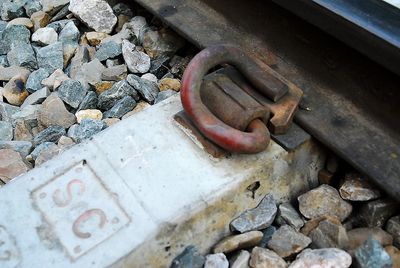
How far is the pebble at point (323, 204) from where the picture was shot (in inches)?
82.0

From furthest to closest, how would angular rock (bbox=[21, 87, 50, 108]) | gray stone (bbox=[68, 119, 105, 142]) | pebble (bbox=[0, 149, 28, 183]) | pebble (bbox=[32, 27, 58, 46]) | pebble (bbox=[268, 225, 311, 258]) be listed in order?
pebble (bbox=[32, 27, 58, 46]) → angular rock (bbox=[21, 87, 50, 108]) → gray stone (bbox=[68, 119, 105, 142]) → pebble (bbox=[0, 149, 28, 183]) → pebble (bbox=[268, 225, 311, 258])

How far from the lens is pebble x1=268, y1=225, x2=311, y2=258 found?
6.40 ft

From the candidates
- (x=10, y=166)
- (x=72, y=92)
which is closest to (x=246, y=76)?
(x=72, y=92)

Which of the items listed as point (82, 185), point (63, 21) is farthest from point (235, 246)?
point (63, 21)

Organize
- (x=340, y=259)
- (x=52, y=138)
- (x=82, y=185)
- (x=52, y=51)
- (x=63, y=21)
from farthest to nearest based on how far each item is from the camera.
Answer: (x=63, y=21) < (x=52, y=51) < (x=52, y=138) < (x=82, y=185) < (x=340, y=259)

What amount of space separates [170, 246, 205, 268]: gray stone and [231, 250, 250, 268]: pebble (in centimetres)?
10

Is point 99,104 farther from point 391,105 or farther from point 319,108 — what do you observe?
point 391,105

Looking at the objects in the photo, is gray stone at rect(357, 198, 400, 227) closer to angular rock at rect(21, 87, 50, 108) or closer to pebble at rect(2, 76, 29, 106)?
angular rock at rect(21, 87, 50, 108)

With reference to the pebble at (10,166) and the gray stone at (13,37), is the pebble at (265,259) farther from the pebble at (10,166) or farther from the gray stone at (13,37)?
the gray stone at (13,37)

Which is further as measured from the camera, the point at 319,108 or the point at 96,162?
the point at 319,108

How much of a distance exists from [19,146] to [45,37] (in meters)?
0.81

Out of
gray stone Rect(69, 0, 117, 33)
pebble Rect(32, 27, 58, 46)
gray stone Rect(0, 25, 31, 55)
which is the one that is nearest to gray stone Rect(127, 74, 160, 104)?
gray stone Rect(69, 0, 117, 33)

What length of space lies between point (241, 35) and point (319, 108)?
594 millimetres

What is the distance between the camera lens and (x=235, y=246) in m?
1.96
